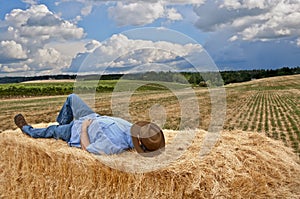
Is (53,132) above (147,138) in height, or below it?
below

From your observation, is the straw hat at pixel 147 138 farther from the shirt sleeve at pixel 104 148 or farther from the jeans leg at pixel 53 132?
the jeans leg at pixel 53 132

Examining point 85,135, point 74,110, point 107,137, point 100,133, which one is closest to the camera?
point 107,137

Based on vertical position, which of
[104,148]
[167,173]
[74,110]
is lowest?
[167,173]

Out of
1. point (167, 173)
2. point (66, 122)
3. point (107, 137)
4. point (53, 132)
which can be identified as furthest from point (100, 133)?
point (66, 122)

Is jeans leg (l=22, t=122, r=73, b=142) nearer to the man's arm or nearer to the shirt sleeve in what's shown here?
the man's arm

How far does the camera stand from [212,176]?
3.44 metres

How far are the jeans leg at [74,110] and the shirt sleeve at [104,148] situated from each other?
4.28 feet

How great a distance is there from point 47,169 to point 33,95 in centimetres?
4773

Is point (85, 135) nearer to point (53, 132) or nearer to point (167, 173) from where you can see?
point (53, 132)

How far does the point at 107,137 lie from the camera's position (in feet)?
13.8

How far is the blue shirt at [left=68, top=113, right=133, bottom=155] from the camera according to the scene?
4.11 m

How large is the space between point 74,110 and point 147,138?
193 cm

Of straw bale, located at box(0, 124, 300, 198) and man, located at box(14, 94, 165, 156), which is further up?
man, located at box(14, 94, 165, 156)

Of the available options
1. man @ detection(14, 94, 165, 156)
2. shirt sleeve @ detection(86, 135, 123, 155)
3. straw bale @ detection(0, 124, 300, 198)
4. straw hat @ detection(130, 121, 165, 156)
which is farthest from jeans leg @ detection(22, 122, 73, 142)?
straw hat @ detection(130, 121, 165, 156)
